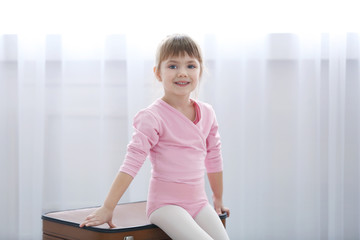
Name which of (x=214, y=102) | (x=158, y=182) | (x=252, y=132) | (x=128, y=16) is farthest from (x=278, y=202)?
(x=128, y=16)

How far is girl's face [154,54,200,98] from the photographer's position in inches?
52.7

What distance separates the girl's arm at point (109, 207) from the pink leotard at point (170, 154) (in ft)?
0.12

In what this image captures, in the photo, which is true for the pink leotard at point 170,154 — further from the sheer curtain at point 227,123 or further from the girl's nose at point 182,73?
the sheer curtain at point 227,123

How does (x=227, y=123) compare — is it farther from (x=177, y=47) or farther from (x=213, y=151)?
(x=177, y=47)

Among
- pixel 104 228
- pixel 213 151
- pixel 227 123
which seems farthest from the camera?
pixel 227 123

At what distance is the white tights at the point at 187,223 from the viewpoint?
121 cm

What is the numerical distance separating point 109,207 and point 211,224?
268 millimetres

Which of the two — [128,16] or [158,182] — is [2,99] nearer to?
[128,16]

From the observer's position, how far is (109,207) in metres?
1.24

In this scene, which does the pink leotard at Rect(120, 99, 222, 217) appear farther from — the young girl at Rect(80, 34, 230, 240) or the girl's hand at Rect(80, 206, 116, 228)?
the girl's hand at Rect(80, 206, 116, 228)

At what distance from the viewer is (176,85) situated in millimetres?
1349

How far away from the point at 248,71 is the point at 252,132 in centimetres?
23

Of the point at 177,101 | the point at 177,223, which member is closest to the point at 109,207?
the point at 177,223

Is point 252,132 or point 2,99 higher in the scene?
point 2,99
